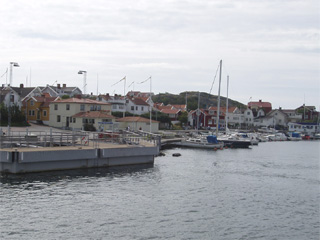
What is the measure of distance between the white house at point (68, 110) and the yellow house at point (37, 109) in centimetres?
287

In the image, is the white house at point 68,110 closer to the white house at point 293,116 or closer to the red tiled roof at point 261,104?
the white house at point 293,116

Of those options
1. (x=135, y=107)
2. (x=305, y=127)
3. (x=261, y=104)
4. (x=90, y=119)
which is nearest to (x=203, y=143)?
(x=90, y=119)

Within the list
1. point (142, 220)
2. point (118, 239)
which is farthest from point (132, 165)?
point (118, 239)

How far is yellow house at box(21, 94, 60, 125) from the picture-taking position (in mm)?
79569

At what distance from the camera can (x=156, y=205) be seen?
26031 mm

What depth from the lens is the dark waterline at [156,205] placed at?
21125mm

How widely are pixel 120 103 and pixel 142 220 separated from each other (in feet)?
276

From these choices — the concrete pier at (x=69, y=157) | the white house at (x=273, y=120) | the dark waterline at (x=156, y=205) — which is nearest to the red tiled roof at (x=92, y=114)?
the concrete pier at (x=69, y=157)

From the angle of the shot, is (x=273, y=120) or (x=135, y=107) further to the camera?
(x=273, y=120)

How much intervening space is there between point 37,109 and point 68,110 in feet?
30.1

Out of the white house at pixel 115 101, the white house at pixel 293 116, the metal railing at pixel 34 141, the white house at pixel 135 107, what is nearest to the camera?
the metal railing at pixel 34 141

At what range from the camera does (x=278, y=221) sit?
23.8 metres

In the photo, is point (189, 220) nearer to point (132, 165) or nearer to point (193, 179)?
point (193, 179)

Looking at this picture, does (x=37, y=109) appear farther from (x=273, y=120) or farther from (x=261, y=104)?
(x=261, y=104)
